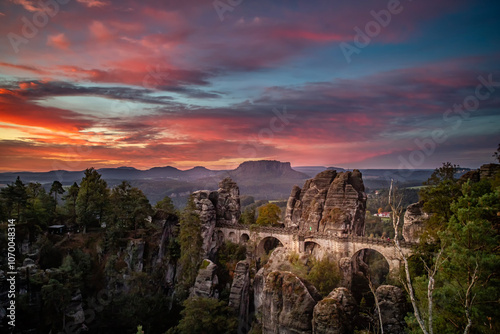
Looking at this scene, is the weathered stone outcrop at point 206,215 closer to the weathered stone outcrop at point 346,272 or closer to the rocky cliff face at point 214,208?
the rocky cliff face at point 214,208

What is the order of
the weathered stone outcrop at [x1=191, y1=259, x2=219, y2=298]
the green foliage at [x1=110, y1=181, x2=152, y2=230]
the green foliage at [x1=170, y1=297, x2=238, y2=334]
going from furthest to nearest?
1. the green foliage at [x1=110, y1=181, x2=152, y2=230]
2. the weathered stone outcrop at [x1=191, y1=259, x2=219, y2=298]
3. the green foliage at [x1=170, y1=297, x2=238, y2=334]

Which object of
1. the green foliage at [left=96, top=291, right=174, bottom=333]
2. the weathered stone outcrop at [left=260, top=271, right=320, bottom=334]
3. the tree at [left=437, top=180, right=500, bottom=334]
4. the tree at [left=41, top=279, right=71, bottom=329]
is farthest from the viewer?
the green foliage at [left=96, top=291, right=174, bottom=333]

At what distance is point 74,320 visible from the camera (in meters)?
39.1

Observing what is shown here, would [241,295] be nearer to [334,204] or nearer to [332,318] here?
[334,204]

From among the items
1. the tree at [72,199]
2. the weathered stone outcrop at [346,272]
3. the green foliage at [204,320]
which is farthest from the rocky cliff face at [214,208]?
the weathered stone outcrop at [346,272]

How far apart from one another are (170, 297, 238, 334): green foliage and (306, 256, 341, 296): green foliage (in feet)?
35.5

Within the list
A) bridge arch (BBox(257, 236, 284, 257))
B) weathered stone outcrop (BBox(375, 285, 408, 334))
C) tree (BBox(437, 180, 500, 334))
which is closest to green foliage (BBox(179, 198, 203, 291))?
bridge arch (BBox(257, 236, 284, 257))

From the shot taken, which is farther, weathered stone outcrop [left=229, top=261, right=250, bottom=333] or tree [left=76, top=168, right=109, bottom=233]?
tree [left=76, top=168, right=109, bottom=233]

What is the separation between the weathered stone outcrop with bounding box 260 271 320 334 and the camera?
20.2 meters

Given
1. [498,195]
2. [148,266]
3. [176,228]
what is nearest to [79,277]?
[148,266]

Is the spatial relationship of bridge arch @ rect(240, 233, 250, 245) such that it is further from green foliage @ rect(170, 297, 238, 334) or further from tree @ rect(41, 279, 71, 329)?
tree @ rect(41, 279, 71, 329)

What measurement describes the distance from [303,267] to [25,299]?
112ft

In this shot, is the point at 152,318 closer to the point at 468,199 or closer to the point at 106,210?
the point at 106,210

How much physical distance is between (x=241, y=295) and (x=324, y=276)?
11.0m
